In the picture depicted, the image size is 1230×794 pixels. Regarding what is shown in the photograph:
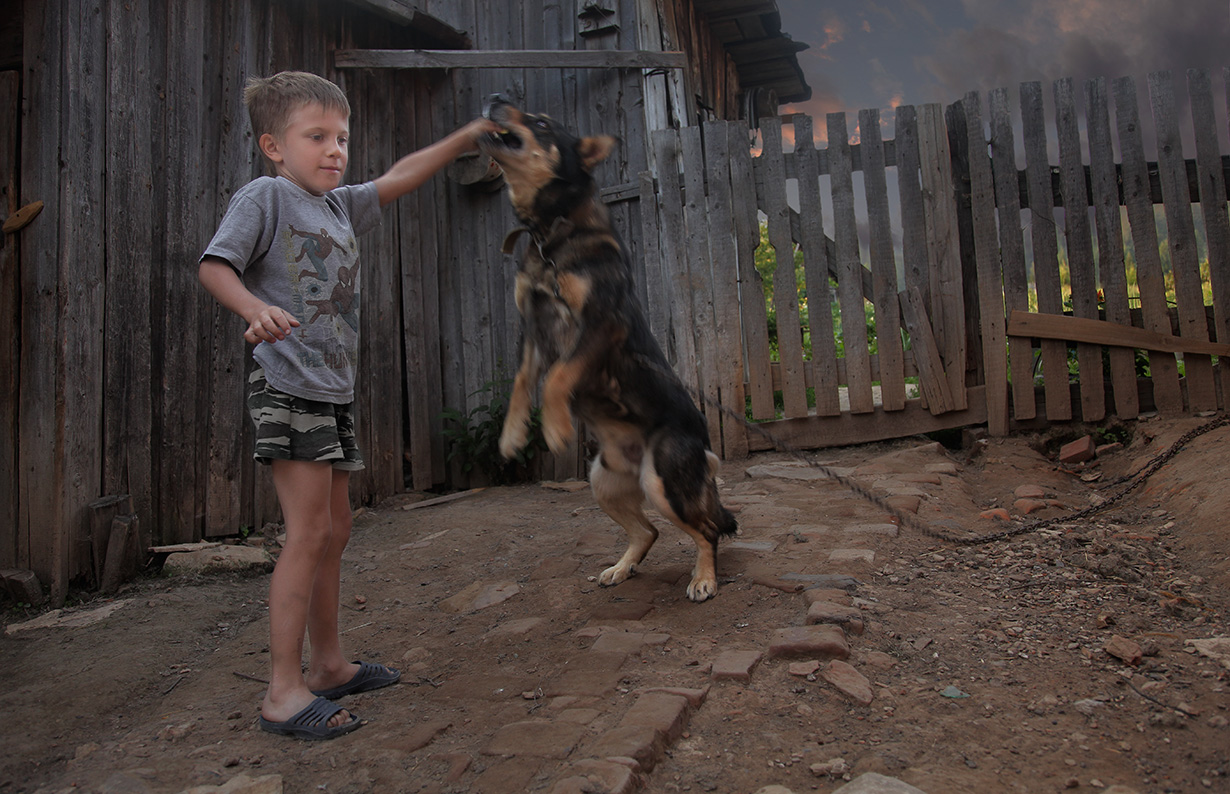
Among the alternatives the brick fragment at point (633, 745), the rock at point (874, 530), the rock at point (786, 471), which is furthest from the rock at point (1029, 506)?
the brick fragment at point (633, 745)

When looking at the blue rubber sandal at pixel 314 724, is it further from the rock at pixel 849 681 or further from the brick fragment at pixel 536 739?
the rock at pixel 849 681

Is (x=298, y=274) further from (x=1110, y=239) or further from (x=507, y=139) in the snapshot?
(x=1110, y=239)

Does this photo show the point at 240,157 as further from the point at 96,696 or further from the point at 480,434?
the point at 96,696

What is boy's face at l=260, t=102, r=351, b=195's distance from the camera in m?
2.35

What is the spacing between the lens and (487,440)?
586 cm

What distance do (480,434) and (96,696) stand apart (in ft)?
11.0

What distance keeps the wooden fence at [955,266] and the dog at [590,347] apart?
8.46 feet

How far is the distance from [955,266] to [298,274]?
4.60 metres

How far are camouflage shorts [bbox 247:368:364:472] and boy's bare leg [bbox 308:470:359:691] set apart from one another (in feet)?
0.70

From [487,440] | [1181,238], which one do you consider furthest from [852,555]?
[1181,238]

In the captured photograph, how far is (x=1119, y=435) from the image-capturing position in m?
5.23

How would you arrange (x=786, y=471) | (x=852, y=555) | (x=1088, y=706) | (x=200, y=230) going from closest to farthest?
(x=1088, y=706)
(x=852, y=555)
(x=200, y=230)
(x=786, y=471)

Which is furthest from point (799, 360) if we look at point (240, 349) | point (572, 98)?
point (240, 349)

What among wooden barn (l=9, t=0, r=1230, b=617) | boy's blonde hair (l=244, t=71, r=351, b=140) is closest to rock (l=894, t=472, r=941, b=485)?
wooden barn (l=9, t=0, r=1230, b=617)
